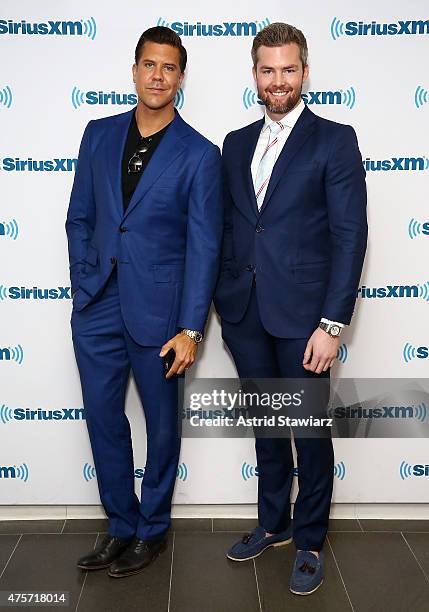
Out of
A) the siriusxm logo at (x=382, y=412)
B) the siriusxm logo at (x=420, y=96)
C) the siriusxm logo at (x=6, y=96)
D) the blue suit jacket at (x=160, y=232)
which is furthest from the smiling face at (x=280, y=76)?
the siriusxm logo at (x=382, y=412)

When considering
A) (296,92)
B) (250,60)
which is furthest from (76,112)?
(296,92)

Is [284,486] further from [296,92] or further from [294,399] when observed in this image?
[296,92]

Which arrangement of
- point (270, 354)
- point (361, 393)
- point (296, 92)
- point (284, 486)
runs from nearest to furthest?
point (296, 92) < point (270, 354) < point (284, 486) < point (361, 393)

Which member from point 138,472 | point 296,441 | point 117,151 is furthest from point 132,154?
point 138,472

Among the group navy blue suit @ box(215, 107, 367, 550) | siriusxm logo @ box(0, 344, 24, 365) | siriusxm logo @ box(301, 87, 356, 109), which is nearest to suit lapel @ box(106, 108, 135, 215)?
navy blue suit @ box(215, 107, 367, 550)

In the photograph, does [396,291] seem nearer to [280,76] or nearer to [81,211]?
[280,76]

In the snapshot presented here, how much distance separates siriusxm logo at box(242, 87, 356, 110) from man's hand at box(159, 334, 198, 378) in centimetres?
99

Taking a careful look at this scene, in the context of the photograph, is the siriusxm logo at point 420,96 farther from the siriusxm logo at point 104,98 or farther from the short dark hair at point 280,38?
the siriusxm logo at point 104,98

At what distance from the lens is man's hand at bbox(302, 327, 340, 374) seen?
252cm

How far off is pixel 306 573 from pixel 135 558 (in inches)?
24.9

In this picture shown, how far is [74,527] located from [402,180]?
1.98 m

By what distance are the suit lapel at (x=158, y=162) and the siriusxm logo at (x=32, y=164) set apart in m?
0.51

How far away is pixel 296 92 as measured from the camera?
2539 millimetres

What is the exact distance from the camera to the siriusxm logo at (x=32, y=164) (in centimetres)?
300
